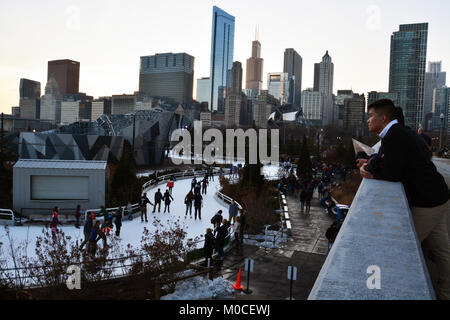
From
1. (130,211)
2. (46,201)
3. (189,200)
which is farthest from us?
(189,200)

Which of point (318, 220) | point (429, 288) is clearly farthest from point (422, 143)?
point (318, 220)

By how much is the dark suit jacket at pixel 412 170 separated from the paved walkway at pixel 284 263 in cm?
724

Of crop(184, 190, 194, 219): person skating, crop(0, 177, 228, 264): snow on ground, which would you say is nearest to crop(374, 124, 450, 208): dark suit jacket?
crop(0, 177, 228, 264): snow on ground

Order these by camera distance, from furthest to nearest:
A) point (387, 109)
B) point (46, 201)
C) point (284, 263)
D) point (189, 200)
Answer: point (189, 200) → point (46, 201) → point (284, 263) → point (387, 109)

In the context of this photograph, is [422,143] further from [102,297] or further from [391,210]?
[102,297]

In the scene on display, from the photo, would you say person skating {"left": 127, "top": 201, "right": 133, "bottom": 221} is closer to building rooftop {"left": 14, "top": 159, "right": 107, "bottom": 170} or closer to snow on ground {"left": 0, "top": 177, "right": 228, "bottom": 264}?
snow on ground {"left": 0, "top": 177, "right": 228, "bottom": 264}

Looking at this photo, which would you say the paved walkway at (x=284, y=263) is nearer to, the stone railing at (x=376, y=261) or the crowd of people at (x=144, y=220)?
the crowd of people at (x=144, y=220)

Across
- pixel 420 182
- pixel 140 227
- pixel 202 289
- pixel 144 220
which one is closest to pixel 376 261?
pixel 420 182

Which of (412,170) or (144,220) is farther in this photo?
(144,220)

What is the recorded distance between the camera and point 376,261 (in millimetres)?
1645

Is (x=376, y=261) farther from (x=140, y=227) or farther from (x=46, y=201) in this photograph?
(x=46, y=201)

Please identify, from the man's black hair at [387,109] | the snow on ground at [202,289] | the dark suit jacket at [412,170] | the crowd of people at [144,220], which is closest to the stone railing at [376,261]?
the dark suit jacket at [412,170]

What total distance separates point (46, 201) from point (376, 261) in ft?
62.6

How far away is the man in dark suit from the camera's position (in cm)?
221
